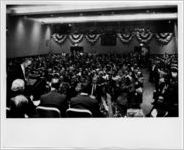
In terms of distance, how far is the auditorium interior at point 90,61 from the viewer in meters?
3.83

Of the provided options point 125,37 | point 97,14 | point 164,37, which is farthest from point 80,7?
point 164,37

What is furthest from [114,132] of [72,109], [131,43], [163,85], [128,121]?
[131,43]

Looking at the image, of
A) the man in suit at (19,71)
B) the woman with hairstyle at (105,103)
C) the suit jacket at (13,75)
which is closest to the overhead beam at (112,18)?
the man in suit at (19,71)

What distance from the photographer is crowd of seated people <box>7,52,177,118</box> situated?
3855 millimetres

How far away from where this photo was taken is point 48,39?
12.7 ft

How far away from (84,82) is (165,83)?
1.00 metres

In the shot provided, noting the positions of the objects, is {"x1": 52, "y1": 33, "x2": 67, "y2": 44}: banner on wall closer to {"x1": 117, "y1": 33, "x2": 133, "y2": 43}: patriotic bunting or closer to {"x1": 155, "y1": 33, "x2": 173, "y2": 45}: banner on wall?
{"x1": 117, "y1": 33, "x2": 133, "y2": 43}: patriotic bunting

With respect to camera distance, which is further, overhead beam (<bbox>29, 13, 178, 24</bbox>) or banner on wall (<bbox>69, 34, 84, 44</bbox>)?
banner on wall (<bbox>69, 34, 84, 44</bbox>)

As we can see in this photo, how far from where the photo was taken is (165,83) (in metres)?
3.85

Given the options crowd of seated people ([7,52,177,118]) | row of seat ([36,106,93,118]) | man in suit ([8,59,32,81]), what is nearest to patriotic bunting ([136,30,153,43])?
crowd of seated people ([7,52,177,118])

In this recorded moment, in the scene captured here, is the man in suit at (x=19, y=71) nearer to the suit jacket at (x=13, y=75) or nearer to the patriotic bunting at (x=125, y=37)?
the suit jacket at (x=13, y=75)

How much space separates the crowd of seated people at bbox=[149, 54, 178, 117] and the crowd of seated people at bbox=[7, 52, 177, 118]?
22cm

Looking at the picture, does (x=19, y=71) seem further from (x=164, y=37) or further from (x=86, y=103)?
(x=164, y=37)

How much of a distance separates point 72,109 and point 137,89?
2.75 feet
